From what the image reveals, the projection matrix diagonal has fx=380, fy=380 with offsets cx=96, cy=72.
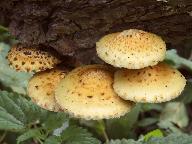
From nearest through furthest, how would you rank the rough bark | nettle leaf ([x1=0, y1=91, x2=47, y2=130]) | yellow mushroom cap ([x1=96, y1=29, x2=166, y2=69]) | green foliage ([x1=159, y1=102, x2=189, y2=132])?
yellow mushroom cap ([x1=96, y1=29, x2=166, y2=69]), the rough bark, nettle leaf ([x1=0, y1=91, x2=47, y2=130]), green foliage ([x1=159, y1=102, x2=189, y2=132])

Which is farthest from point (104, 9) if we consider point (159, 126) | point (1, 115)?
point (159, 126)

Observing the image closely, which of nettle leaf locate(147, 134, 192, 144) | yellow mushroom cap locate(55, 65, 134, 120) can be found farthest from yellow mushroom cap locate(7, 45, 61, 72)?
nettle leaf locate(147, 134, 192, 144)

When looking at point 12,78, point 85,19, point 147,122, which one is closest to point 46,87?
point 85,19

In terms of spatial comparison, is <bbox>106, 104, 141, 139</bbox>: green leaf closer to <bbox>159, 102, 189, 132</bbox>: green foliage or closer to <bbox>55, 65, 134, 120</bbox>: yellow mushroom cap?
<bbox>159, 102, 189, 132</bbox>: green foliage

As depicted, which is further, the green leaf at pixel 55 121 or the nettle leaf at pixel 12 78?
the nettle leaf at pixel 12 78

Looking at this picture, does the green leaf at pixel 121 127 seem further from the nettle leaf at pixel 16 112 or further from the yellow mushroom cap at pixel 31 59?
the yellow mushroom cap at pixel 31 59

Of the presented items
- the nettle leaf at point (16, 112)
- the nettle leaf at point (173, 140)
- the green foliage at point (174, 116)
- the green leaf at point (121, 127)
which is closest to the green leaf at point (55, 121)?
the nettle leaf at point (16, 112)
